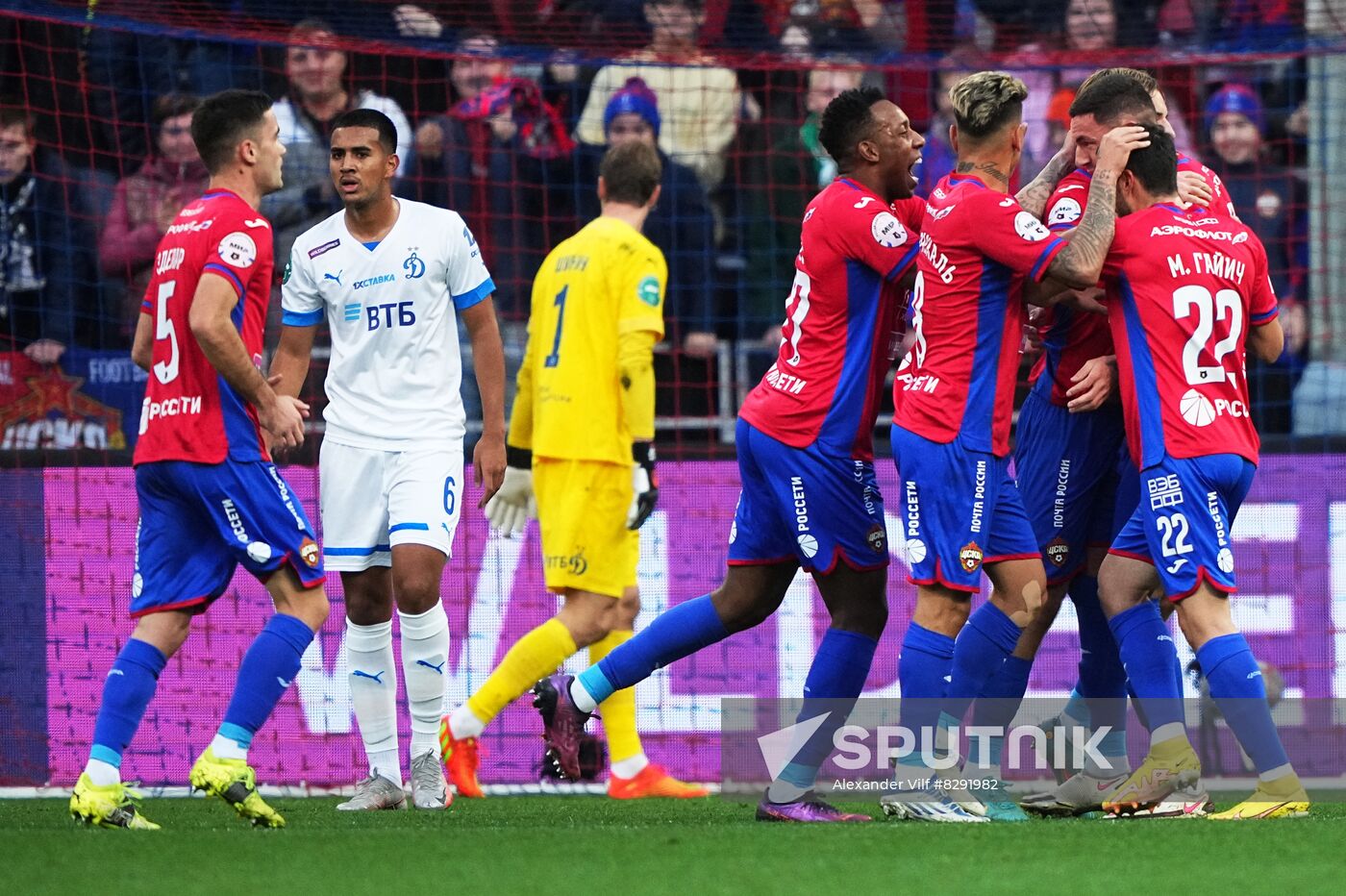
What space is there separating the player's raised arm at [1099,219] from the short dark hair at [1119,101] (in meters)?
0.24

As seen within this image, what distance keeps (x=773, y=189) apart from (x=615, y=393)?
8.16 feet

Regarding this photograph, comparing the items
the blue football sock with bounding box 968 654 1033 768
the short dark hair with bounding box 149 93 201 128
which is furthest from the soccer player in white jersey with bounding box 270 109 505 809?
the short dark hair with bounding box 149 93 201 128

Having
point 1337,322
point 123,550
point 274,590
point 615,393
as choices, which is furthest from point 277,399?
point 1337,322

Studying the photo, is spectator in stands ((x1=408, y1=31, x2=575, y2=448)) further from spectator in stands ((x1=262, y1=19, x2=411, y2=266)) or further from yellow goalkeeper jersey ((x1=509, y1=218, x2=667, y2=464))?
yellow goalkeeper jersey ((x1=509, y1=218, x2=667, y2=464))

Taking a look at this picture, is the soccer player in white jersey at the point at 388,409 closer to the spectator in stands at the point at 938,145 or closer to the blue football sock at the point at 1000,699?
the blue football sock at the point at 1000,699

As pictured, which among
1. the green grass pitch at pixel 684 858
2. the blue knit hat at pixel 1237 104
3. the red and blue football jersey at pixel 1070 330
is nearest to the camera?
the green grass pitch at pixel 684 858

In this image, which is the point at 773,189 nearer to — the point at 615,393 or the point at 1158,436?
the point at 615,393

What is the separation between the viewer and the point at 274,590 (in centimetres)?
601

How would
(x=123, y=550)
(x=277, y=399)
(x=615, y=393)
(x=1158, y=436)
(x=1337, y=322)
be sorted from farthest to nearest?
1. (x=1337, y=322)
2. (x=123, y=550)
3. (x=615, y=393)
4. (x=277, y=399)
5. (x=1158, y=436)

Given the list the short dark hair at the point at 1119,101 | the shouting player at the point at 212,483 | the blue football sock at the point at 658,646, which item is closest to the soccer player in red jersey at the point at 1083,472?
the short dark hair at the point at 1119,101

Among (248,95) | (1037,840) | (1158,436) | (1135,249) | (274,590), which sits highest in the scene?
(248,95)

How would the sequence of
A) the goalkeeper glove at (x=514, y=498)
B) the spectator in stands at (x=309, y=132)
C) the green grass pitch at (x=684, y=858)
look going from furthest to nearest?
the spectator in stands at (x=309, y=132) → the goalkeeper glove at (x=514, y=498) → the green grass pitch at (x=684, y=858)

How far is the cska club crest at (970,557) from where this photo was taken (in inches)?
213

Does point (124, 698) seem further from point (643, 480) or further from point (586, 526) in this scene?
point (643, 480)
